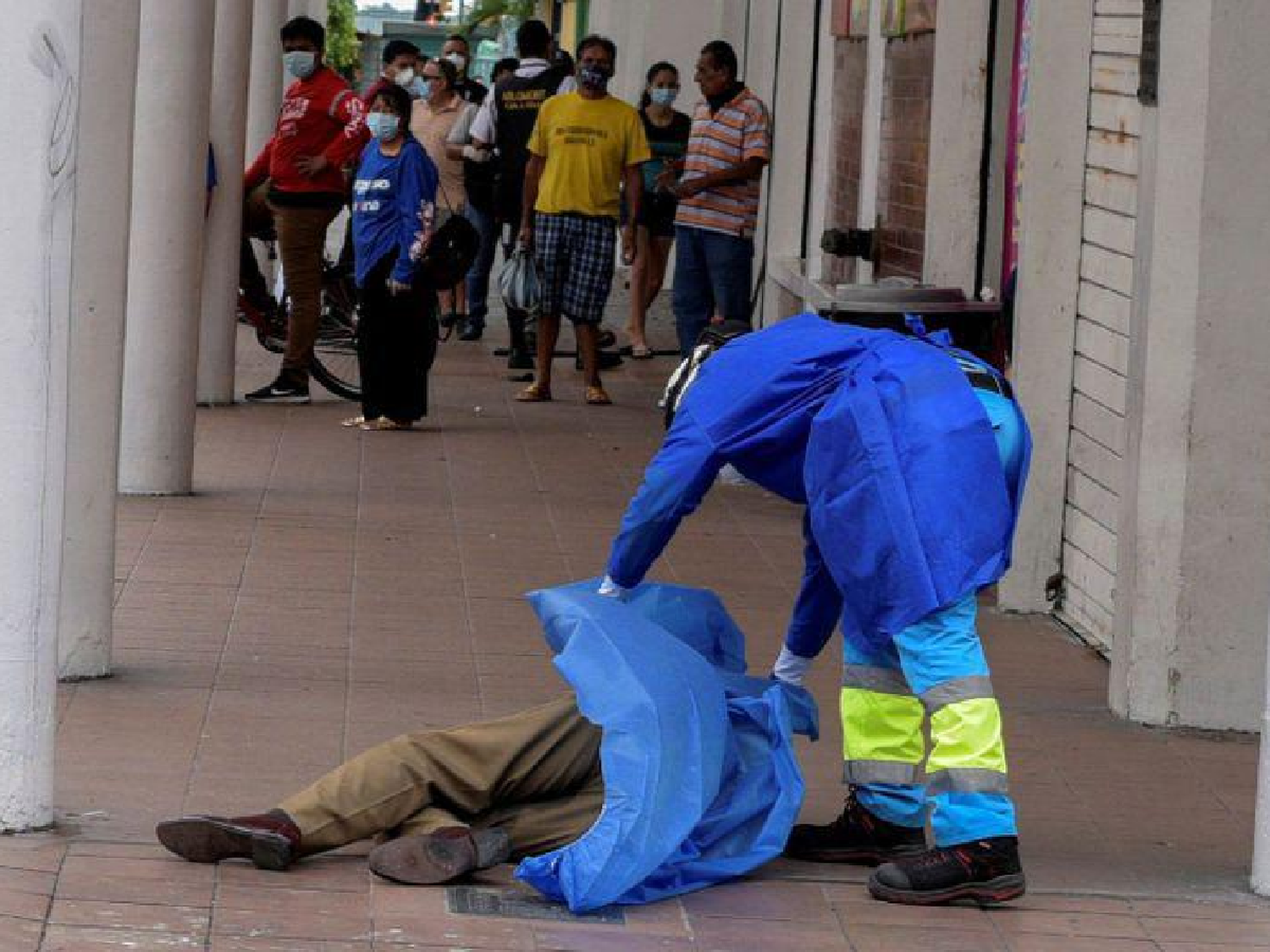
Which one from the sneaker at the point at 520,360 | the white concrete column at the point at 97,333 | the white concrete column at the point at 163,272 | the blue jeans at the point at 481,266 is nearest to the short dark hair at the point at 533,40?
the blue jeans at the point at 481,266

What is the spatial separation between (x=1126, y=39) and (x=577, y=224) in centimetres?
570

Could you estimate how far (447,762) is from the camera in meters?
5.80

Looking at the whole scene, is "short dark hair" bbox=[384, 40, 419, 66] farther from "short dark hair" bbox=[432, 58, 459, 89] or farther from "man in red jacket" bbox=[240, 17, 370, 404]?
"man in red jacket" bbox=[240, 17, 370, 404]

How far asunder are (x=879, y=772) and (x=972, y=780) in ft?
1.47

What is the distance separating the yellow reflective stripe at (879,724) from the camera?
19.7 feet

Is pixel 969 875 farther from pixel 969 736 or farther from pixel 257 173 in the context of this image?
pixel 257 173

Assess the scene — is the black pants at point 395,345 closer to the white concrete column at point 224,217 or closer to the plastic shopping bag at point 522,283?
the white concrete column at point 224,217

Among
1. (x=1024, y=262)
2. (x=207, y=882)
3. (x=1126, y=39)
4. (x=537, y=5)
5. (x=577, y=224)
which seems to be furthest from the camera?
(x=537, y=5)

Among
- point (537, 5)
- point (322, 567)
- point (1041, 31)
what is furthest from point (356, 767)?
point (537, 5)

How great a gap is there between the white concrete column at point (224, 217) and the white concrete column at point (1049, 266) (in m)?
5.30

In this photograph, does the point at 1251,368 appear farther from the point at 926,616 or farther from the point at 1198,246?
the point at 926,616

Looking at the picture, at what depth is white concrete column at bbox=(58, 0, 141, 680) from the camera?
24.5 feet

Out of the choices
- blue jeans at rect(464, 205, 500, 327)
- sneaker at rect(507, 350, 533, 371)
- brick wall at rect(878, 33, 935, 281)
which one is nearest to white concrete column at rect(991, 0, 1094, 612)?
brick wall at rect(878, 33, 935, 281)

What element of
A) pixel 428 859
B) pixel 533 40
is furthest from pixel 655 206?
pixel 428 859
